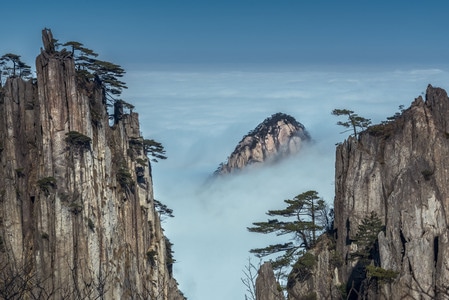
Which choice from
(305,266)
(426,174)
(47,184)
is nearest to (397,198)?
(426,174)

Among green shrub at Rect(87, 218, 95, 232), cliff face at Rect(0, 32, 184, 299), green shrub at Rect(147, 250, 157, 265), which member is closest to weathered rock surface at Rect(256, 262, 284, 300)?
cliff face at Rect(0, 32, 184, 299)

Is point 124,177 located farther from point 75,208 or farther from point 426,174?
point 426,174

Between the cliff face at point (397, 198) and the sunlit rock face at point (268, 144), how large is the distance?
10262 cm

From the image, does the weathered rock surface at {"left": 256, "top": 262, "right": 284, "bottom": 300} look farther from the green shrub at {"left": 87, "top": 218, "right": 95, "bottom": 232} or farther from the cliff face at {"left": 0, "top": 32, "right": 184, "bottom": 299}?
the green shrub at {"left": 87, "top": 218, "right": 95, "bottom": 232}

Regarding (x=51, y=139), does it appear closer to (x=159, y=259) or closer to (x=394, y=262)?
(x=159, y=259)

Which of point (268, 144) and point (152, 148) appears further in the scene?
point (268, 144)

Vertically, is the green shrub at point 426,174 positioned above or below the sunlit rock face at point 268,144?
below

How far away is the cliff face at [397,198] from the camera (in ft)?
187

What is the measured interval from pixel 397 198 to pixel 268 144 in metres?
113

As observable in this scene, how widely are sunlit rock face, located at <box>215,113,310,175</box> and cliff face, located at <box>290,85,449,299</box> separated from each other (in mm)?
102616

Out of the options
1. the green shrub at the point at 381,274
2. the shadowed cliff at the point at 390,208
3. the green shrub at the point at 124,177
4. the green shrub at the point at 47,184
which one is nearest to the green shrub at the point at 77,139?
the green shrub at the point at 47,184

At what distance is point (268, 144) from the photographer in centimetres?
17388

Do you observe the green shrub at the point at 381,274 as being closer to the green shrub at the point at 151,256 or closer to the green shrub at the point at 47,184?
the green shrub at the point at 47,184

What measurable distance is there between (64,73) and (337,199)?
79.2 feet
